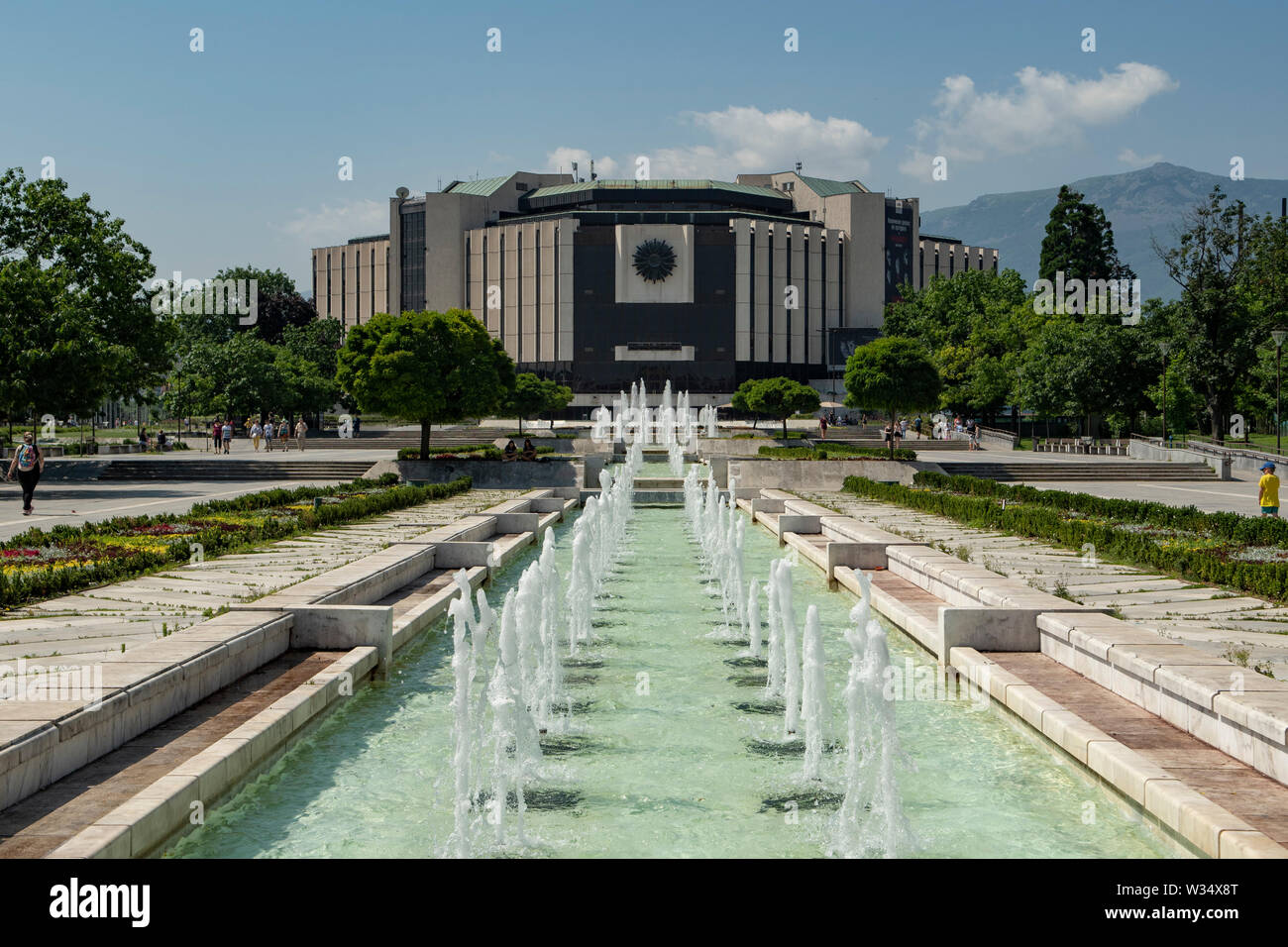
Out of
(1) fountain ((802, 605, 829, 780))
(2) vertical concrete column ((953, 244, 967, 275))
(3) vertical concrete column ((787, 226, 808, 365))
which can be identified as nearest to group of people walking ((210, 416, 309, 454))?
(1) fountain ((802, 605, 829, 780))

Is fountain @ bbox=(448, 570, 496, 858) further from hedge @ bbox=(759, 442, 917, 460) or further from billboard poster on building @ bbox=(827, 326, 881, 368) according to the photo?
billboard poster on building @ bbox=(827, 326, 881, 368)

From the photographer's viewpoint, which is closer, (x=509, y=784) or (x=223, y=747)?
(x=223, y=747)

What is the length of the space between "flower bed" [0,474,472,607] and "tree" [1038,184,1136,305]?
64959 mm

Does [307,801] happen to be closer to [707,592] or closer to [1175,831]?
[1175,831]

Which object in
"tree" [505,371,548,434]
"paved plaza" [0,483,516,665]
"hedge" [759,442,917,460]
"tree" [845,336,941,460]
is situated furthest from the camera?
"tree" [505,371,548,434]

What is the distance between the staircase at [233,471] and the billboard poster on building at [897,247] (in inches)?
2701

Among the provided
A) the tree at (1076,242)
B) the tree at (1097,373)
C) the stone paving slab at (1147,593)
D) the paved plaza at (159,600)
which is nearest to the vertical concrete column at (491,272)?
the tree at (1076,242)

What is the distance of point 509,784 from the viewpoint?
6820 millimetres

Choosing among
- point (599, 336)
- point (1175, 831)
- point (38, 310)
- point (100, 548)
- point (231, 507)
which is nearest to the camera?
point (1175, 831)

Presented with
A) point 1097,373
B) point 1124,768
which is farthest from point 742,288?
point 1124,768

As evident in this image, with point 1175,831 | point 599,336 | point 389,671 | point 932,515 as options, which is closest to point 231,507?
point 389,671

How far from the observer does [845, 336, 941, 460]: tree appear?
37.9 meters

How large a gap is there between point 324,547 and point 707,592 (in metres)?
5.16

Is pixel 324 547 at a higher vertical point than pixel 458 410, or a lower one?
lower
